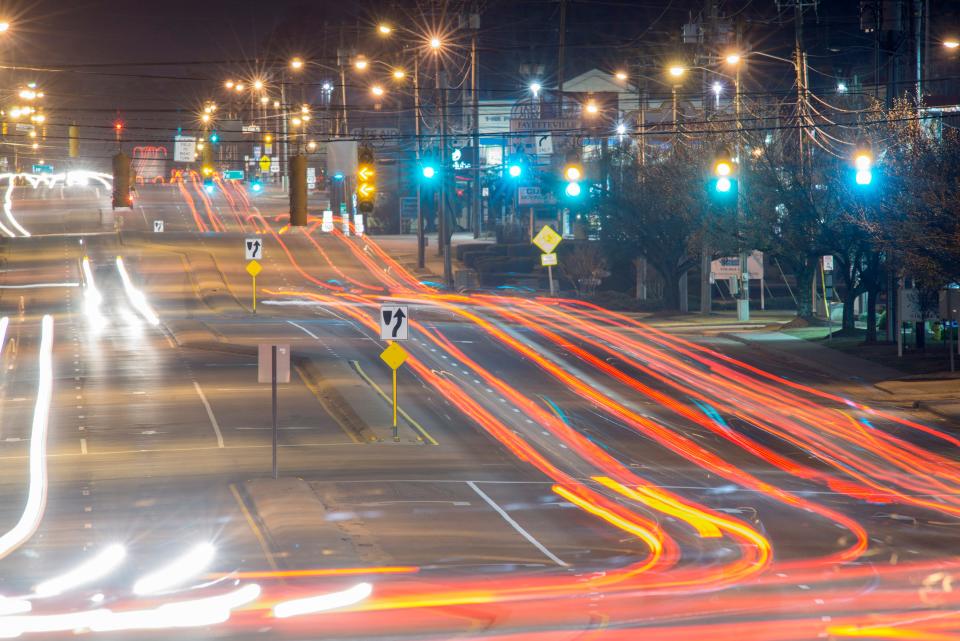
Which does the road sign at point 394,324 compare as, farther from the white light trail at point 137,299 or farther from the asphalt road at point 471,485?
the white light trail at point 137,299

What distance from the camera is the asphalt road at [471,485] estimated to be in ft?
47.5

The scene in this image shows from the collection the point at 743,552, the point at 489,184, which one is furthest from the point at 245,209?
the point at 743,552

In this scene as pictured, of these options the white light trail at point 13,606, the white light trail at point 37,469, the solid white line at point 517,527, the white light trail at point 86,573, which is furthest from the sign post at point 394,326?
the white light trail at point 13,606

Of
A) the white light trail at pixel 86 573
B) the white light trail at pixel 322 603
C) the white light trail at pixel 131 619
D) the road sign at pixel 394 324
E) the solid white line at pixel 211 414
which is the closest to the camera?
the white light trail at pixel 131 619

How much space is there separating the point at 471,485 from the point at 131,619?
34.3 ft

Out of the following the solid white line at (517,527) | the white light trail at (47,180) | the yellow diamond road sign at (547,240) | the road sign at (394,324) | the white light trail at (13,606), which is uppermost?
the white light trail at (47,180)

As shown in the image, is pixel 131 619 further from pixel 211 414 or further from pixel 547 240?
pixel 547 240

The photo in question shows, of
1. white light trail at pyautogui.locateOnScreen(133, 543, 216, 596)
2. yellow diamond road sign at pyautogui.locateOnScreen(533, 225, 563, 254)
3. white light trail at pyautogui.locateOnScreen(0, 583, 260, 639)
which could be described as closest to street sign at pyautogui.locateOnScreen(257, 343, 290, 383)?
white light trail at pyautogui.locateOnScreen(133, 543, 216, 596)

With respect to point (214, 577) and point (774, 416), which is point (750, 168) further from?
point (214, 577)

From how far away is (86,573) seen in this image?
16609 millimetres

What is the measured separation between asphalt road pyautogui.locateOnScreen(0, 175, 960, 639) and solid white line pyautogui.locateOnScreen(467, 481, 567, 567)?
0.26ft

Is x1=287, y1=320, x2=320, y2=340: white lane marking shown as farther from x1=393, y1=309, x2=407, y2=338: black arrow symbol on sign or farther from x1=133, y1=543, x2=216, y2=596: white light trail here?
x1=133, y1=543, x2=216, y2=596: white light trail

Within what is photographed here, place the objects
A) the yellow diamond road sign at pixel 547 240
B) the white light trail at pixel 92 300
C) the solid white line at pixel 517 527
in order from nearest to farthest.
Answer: the solid white line at pixel 517 527, the white light trail at pixel 92 300, the yellow diamond road sign at pixel 547 240

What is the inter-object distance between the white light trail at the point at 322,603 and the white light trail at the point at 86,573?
279 cm
